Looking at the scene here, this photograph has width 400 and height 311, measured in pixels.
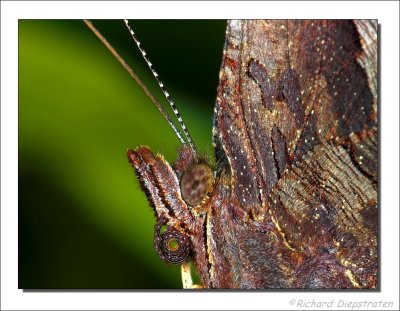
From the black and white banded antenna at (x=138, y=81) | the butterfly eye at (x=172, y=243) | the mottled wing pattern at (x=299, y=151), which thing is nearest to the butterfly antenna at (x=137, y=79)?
the black and white banded antenna at (x=138, y=81)

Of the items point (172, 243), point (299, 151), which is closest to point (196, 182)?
point (172, 243)

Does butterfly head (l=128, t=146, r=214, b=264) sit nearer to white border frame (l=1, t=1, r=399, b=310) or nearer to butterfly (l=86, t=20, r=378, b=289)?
butterfly (l=86, t=20, r=378, b=289)

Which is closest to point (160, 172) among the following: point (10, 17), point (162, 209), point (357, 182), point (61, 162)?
point (162, 209)

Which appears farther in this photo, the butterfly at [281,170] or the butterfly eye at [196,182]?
the butterfly eye at [196,182]

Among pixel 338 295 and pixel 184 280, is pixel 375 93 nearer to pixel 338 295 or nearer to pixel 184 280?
pixel 338 295

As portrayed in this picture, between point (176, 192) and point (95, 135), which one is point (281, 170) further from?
point (95, 135)

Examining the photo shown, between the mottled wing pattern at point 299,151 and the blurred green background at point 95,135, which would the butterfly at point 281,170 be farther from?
the blurred green background at point 95,135

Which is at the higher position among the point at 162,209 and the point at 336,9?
the point at 336,9
